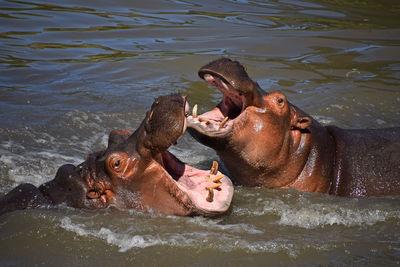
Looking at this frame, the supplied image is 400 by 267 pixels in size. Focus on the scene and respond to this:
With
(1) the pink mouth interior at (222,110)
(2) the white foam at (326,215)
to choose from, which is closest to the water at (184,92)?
(2) the white foam at (326,215)

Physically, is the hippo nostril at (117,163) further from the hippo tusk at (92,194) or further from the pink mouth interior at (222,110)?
the pink mouth interior at (222,110)

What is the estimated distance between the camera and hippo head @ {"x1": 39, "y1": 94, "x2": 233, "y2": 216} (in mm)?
4543

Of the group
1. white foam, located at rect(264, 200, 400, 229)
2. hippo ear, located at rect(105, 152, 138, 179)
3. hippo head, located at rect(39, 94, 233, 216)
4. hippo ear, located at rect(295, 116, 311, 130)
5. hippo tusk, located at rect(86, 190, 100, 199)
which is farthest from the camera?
hippo ear, located at rect(295, 116, 311, 130)

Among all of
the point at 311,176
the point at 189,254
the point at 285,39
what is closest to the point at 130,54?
the point at 285,39

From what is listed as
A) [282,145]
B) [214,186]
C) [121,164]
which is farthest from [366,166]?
[121,164]

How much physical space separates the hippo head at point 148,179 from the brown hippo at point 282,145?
1.60ft

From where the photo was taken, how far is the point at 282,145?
5.55 meters

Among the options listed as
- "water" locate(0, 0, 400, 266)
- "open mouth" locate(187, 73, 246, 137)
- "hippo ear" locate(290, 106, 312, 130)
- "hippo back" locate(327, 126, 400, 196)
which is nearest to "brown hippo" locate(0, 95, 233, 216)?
"water" locate(0, 0, 400, 266)

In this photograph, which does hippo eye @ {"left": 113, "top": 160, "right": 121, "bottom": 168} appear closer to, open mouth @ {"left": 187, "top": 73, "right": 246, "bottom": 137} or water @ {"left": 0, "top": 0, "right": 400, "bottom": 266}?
water @ {"left": 0, "top": 0, "right": 400, "bottom": 266}

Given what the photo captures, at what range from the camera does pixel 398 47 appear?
466 inches

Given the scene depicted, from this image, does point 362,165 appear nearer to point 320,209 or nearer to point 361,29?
point 320,209

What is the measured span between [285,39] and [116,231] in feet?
28.3

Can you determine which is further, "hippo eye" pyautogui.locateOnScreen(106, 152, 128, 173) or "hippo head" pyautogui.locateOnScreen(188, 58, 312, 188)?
"hippo head" pyautogui.locateOnScreen(188, 58, 312, 188)

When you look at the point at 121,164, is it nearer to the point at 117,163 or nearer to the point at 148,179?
the point at 117,163
